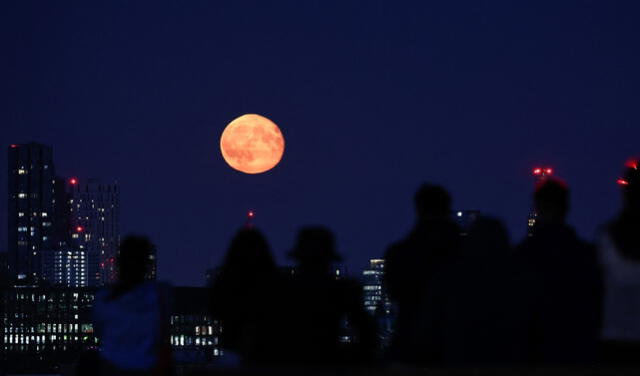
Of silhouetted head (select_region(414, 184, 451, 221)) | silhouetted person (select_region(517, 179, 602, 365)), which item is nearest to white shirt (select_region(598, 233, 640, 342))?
silhouetted person (select_region(517, 179, 602, 365))

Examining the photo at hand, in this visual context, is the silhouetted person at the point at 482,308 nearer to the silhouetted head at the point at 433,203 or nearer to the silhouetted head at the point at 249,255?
the silhouetted head at the point at 433,203

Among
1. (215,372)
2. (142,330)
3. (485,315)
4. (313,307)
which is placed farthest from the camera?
(142,330)

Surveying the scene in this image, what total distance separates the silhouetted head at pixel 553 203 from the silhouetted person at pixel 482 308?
1.28 meters

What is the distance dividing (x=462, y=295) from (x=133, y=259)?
3.80m

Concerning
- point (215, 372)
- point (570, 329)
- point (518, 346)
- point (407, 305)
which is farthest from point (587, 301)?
point (215, 372)

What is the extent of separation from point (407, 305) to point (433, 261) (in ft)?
1.37

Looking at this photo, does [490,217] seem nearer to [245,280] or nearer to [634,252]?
[634,252]

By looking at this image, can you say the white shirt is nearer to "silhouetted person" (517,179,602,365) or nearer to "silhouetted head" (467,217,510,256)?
"silhouetted person" (517,179,602,365)

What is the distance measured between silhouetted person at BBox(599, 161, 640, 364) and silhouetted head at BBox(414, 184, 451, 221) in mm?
1945

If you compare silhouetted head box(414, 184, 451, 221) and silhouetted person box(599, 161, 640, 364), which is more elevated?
silhouetted head box(414, 184, 451, 221)

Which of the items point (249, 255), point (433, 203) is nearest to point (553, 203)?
point (433, 203)

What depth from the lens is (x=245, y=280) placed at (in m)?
11.6

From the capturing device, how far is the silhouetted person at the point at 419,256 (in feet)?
36.1

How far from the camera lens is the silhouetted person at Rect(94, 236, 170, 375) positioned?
472 inches
